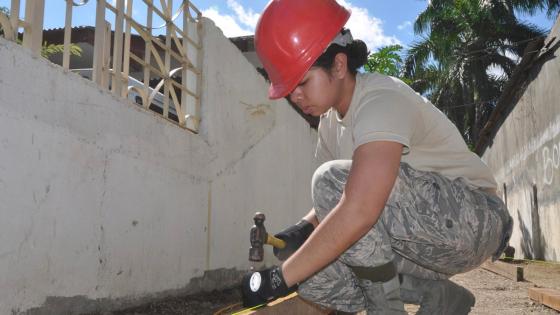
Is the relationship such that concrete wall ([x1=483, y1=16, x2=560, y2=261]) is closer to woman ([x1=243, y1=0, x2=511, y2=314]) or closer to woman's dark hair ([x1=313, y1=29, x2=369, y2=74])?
woman ([x1=243, y1=0, x2=511, y2=314])

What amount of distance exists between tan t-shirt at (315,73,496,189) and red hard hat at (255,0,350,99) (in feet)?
0.84

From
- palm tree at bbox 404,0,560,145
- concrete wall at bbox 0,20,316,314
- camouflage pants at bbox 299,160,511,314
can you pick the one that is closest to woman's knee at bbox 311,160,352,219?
camouflage pants at bbox 299,160,511,314

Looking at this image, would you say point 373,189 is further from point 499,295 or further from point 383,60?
point 383,60

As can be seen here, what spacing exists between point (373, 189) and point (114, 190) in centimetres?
200

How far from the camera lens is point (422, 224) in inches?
80.4

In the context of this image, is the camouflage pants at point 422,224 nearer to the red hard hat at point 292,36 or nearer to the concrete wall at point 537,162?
the red hard hat at point 292,36

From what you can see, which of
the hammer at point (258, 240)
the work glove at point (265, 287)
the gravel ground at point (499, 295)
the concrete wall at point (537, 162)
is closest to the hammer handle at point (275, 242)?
the hammer at point (258, 240)

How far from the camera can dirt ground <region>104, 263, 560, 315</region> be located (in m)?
3.52

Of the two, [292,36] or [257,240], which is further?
[257,240]

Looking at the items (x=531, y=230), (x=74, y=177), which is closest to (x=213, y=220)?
(x=74, y=177)

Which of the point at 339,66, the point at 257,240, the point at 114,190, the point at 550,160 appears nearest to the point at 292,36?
the point at 339,66

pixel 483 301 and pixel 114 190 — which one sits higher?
pixel 114 190

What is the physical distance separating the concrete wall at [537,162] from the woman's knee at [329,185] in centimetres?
650

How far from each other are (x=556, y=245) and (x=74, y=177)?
759 cm
